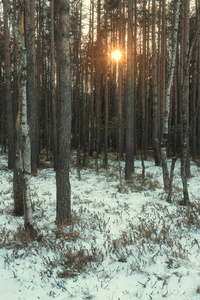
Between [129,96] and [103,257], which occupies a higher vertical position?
[129,96]

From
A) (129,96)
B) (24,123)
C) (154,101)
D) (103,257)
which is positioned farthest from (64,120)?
(154,101)

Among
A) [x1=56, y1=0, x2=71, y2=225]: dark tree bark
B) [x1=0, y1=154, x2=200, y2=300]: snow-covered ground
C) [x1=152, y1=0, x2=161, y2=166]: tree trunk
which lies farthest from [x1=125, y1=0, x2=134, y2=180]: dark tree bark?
[x1=56, y1=0, x2=71, y2=225]: dark tree bark

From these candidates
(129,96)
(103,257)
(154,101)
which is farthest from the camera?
(154,101)

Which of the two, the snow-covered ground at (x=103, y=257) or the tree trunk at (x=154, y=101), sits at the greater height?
the tree trunk at (x=154, y=101)

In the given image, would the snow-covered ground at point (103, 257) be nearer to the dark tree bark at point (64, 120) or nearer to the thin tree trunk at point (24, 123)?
the dark tree bark at point (64, 120)

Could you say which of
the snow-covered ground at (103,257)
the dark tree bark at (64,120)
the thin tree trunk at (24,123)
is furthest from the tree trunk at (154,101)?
the thin tree trunk at (24,123)

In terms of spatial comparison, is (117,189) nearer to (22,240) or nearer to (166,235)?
(166,235)

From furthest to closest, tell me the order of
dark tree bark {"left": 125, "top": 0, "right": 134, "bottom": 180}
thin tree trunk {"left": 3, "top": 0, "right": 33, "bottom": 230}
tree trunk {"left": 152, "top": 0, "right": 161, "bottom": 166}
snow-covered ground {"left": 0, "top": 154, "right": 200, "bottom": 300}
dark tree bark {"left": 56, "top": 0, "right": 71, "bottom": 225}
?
1. tree trunk {"left": 152, "top": 0, "right": 161, "bottom": 166}
2. dark tree bark {"left": 125, "top": 0, "right": 134, "bottom": 180}
3. dark tree bark {"left": 56, "top": 0, "right": 71, "bottom": 225}
4. thin tree trunk {"left": 3, "top": 0, "right": 33, "bottom": 230}
5. snow-covered ground {"left": 0, "top": 154, "right": 200, "bottom": 300}

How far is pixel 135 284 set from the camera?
10.4 feet

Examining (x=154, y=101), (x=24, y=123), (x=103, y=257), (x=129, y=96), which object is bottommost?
(x=103, y=257)

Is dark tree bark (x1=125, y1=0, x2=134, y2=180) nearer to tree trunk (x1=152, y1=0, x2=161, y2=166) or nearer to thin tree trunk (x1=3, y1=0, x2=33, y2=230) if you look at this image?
tree trunk (x1=152, y1=0, x2=161, y2=166)

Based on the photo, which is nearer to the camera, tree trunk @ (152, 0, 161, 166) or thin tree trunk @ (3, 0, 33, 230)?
thin tree trunk @ (3, 0, 33, 230)

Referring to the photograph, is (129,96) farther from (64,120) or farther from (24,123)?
(24,123)

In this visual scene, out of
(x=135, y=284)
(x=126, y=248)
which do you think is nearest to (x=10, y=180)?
(x=126, y=248)
